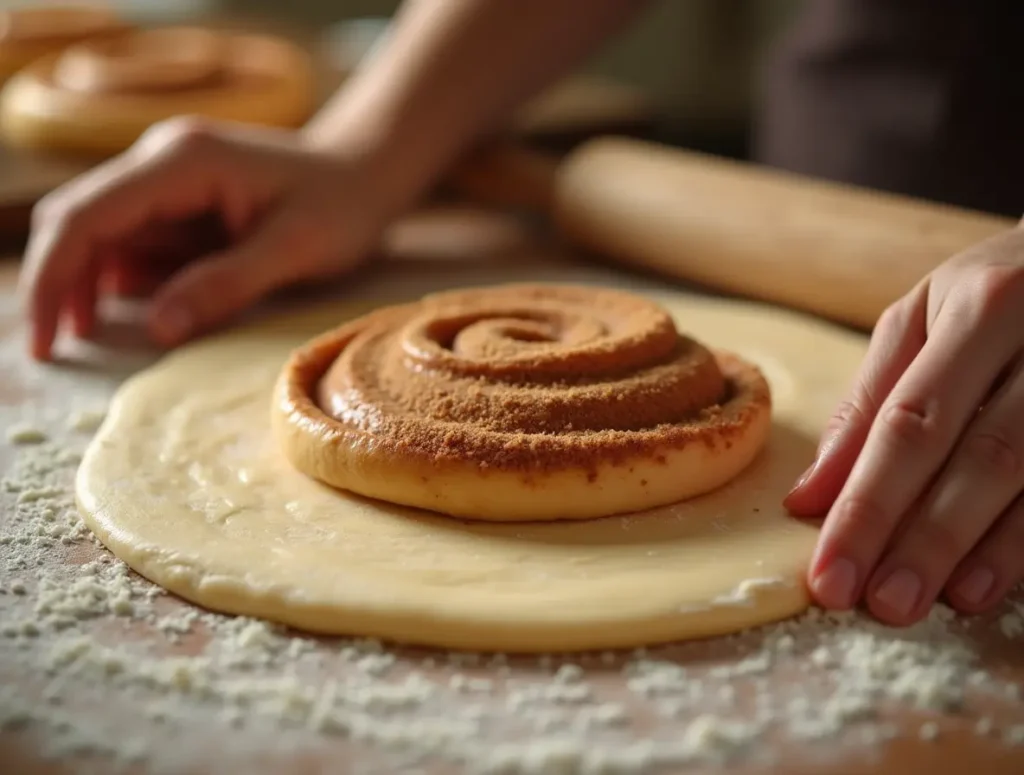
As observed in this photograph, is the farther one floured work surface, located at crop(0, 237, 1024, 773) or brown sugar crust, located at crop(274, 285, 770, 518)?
brown sugar crust, located at crop(274, 285, 770, 518)

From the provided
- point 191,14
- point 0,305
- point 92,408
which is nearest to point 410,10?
point 0,305

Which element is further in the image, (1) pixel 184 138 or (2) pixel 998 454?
(1) pixel 184 138

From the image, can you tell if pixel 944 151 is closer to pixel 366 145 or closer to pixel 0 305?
pixel 366 145

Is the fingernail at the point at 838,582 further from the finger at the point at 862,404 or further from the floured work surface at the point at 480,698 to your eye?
the finger at the point at 862,404

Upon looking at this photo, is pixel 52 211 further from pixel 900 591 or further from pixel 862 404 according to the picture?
pixel 900 591

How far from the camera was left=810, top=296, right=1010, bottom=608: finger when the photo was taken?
3.68 feet

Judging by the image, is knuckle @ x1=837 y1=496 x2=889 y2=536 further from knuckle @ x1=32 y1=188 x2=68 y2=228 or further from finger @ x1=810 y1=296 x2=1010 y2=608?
knuckle @ x1=32 y1=188 x2=68 y2=228

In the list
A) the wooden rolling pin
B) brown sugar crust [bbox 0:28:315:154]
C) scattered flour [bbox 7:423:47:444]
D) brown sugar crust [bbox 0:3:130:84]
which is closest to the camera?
scattered flour [bbox 7:423:47:444]

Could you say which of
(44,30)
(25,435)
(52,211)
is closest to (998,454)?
(25,435)

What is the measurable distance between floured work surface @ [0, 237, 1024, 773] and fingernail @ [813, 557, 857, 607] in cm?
3

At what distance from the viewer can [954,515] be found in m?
1.13

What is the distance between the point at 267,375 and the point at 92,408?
0.26 metres

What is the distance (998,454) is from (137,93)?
7.64ft

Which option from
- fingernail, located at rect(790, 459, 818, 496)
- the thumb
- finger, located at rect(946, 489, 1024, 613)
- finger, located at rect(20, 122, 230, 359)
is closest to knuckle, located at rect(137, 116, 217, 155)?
finger, located at rect(20, 122, 230, 359)
